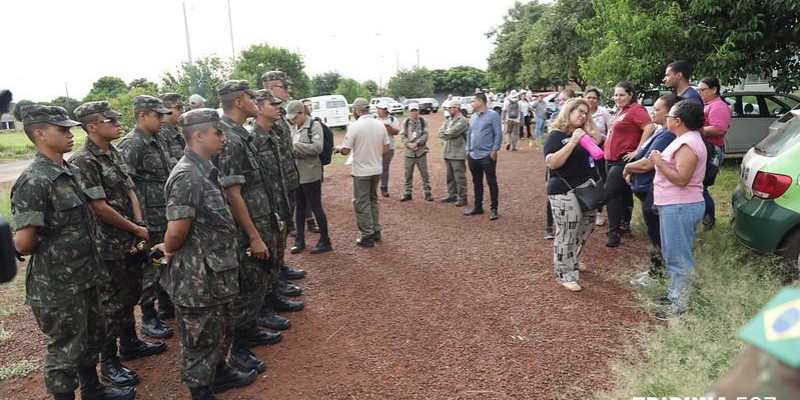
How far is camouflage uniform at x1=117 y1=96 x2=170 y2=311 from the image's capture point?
4.12 metres

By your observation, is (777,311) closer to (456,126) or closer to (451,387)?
(451,387)

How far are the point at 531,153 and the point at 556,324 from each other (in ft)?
34.1

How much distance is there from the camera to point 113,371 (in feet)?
11.3

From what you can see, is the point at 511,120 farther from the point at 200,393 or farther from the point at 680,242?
the point at 200,393

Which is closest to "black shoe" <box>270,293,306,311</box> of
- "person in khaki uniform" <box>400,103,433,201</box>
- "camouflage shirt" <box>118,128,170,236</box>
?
"camouflage shirt" <box>118,128,170,236</box>

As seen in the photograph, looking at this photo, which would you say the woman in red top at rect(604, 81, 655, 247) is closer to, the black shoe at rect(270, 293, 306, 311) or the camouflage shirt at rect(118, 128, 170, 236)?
the black shoe at rect(270, 293, 306, 311)

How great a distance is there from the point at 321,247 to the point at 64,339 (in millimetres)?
3395

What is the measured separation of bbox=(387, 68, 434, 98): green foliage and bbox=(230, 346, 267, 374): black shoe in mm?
45217

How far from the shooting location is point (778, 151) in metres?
4.06

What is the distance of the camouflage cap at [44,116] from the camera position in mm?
2924

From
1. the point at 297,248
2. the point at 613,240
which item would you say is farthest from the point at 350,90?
the point at 613,240

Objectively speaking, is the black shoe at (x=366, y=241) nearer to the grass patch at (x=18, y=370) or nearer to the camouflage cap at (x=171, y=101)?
the camouflage cap at (x=171, y=101)

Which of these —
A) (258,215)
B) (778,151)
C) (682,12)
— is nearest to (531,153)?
(682,12)

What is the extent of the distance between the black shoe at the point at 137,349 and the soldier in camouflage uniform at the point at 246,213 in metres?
0.74
